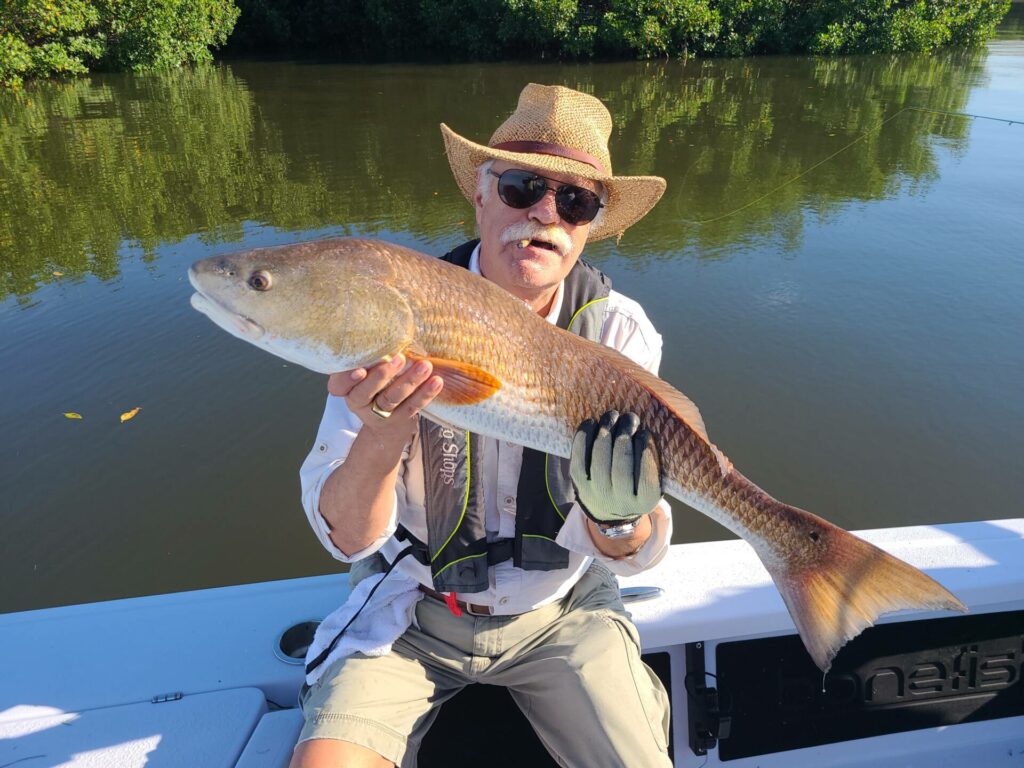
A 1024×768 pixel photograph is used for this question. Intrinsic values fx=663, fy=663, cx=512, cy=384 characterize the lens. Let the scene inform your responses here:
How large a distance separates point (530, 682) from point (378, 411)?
1.15m

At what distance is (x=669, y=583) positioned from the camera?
2.71m

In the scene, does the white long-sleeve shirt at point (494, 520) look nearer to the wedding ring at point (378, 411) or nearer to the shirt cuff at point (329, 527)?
the shirt cuff at point (329, 527)

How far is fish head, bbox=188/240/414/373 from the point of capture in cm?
182

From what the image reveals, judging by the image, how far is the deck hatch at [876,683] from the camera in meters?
2.64

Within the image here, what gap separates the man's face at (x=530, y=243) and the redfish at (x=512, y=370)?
40cm

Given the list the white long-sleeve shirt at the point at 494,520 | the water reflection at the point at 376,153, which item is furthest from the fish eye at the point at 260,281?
the water reflection at the point at 376,153

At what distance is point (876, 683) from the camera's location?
2.68 metres

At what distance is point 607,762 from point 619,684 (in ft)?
0.77

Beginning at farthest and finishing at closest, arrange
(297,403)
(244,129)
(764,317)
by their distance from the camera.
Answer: (244,129), (764,317), (297,403)

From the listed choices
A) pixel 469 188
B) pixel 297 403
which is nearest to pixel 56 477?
pixel 297 403

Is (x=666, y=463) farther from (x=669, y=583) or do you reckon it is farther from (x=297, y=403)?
(x=297, y=403)

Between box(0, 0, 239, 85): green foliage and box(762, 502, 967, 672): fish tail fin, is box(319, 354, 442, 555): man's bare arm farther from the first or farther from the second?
box(0, 0, 239, 85): green foliage

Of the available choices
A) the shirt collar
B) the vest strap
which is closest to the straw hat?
the shirt collar

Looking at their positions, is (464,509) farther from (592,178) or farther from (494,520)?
(592,178)
